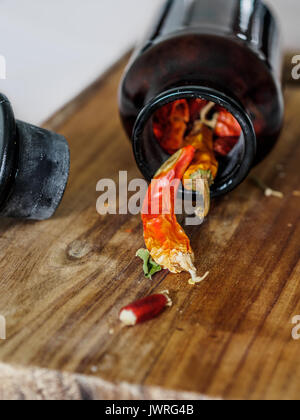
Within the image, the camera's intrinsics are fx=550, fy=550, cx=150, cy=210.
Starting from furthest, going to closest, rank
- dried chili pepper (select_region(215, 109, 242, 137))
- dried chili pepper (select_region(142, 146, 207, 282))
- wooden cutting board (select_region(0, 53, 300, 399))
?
dried chili pepper (select_region(215, 109, 242, 137))
dried chili pepper (select_region(142, 146, 207, 282))
wooden cutting board (select_region(0, 53, 300, 399))

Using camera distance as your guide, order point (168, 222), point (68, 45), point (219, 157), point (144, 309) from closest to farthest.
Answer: point (144, 309), point (168, 222), point (219, 157), point (68, 45)

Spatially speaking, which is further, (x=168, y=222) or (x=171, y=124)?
(x=171, y=124)

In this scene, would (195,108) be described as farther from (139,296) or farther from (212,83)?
(139,296)

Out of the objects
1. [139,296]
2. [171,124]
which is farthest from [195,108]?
[139,296]

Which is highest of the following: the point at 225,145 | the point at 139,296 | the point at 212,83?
the point at 212,83

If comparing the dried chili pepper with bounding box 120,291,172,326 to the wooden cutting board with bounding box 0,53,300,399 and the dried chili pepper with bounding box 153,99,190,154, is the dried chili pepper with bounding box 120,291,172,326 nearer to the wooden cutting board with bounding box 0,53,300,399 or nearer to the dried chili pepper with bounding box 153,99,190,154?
the wooden cutting board with bounding box 0,53,300,399

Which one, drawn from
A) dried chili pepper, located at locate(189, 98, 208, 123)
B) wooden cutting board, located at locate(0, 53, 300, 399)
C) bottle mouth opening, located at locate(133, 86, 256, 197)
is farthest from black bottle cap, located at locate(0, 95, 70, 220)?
dried chili pepper, located at locate(189, 98, 208, 123)

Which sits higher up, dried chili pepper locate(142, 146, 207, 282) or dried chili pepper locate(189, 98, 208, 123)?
dried chili pepper locate(189, 98, 208, 123)
